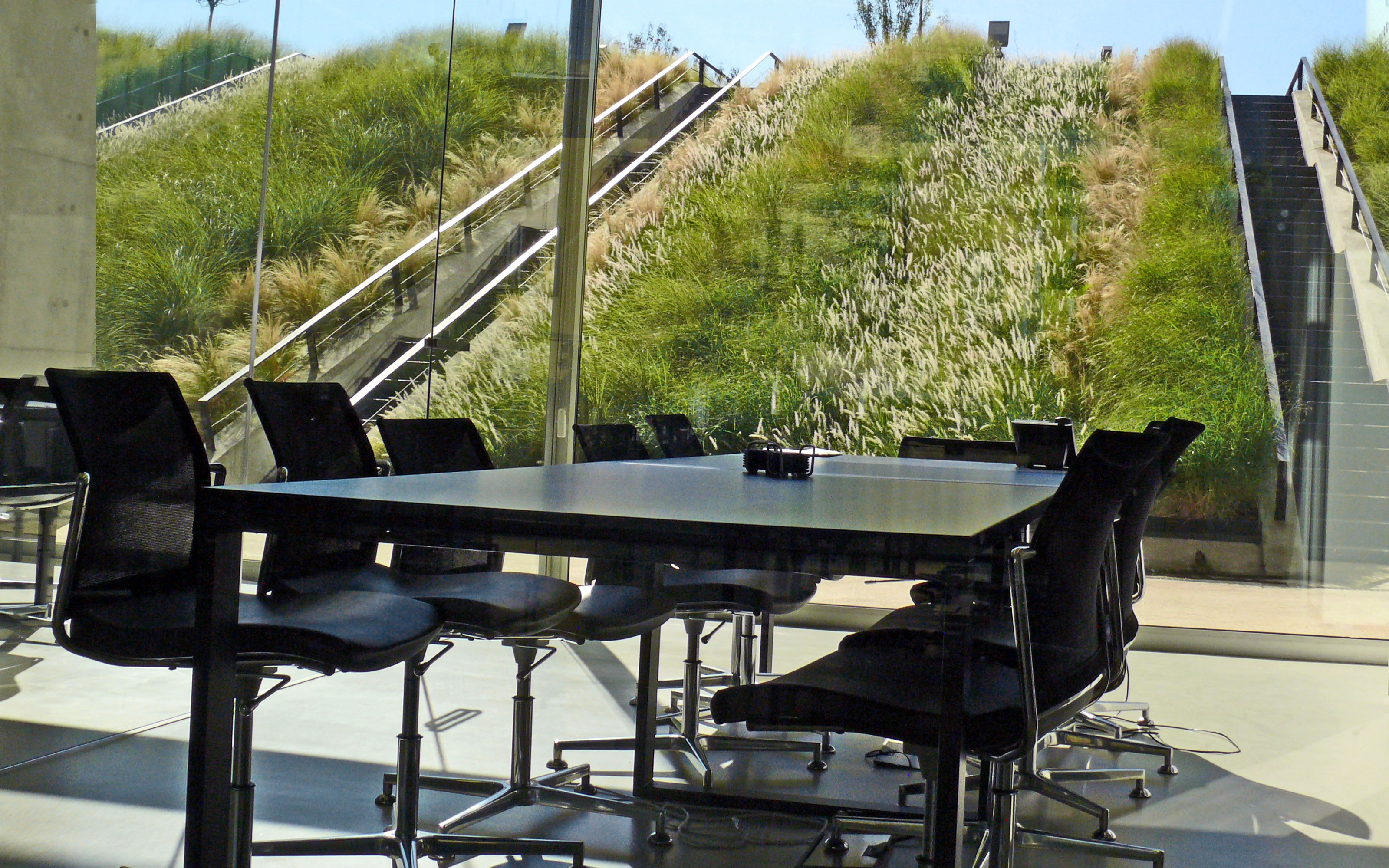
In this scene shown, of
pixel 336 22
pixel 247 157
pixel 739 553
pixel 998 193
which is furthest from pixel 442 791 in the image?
pixel 998 193

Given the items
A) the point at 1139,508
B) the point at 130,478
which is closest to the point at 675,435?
the point at 1139,508

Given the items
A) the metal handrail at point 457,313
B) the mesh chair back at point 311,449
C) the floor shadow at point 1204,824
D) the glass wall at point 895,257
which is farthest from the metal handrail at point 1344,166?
the mesh chair back at point 311,449

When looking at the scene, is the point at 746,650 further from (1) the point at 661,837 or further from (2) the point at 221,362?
(2) the point at 221,362

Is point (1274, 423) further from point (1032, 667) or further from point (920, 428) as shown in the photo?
point (1032, 667)

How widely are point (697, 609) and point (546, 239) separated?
383 cm

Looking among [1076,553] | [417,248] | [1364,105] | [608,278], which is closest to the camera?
[1076,553]

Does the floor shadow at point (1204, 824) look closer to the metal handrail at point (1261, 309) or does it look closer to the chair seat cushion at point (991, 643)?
the chair seat cushion at point (991, 643)

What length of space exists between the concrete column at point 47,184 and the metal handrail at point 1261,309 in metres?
5.07

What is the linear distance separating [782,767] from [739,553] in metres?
2.19

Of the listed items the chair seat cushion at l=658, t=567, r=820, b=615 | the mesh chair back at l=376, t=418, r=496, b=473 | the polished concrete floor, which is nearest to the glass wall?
the polished concrete floor

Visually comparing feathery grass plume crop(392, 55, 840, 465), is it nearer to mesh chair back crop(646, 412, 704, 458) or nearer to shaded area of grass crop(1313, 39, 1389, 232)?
mesh chair back crop(646, 412, 704, 458)

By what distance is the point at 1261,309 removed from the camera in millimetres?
6016

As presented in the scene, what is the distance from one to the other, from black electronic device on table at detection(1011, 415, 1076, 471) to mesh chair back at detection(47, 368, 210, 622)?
9.30ft

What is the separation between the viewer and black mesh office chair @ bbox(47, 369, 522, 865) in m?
2.11
